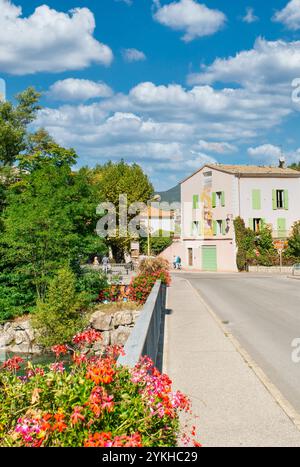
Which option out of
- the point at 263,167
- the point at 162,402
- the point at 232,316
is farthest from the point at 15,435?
the point at 263,167

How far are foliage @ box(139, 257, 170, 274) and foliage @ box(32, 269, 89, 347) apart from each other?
2991 mm

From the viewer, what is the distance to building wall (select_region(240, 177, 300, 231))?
159 ft

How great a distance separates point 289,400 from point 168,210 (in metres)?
82.9

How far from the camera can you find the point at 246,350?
10.6 meters

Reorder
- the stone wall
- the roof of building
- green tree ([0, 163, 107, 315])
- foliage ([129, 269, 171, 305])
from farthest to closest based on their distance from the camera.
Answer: the roof of building
green tree ([0, 163, 107, 315])
the stone wall
foliage ([129, 269, 171, 305])

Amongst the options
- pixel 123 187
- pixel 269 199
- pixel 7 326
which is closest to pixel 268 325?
pixel 7 326

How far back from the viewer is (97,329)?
2212cm

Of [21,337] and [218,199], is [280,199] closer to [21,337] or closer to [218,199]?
[218,199]

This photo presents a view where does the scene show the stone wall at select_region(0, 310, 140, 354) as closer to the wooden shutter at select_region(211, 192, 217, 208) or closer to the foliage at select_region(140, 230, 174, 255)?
the wooden shutter at select_region(211, 192, 217, 208)

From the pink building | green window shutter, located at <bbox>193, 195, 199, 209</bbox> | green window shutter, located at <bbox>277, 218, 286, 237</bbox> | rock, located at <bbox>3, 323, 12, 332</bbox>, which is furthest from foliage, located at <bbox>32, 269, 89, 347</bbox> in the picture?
green window shutter, located at <bbox>193, 195, 199, 209</bbox>

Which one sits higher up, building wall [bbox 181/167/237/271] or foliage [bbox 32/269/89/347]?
building wall [bbox 181/167/237/271]

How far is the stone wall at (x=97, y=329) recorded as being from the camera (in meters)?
21.4

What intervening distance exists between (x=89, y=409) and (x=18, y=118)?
1539 inches

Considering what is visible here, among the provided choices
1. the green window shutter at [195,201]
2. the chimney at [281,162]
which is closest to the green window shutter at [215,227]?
the green window shutter at [195,201]
